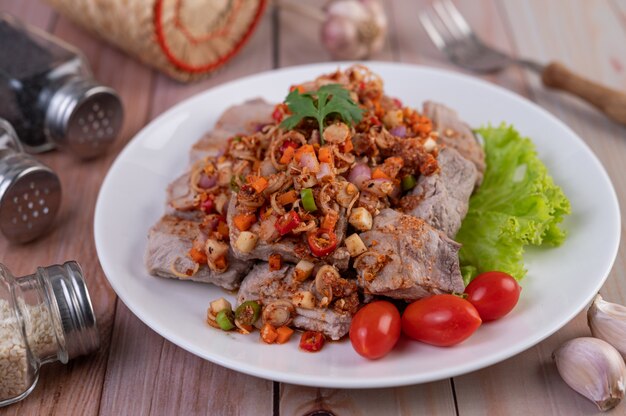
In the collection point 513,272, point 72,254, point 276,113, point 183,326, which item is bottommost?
point 72,254

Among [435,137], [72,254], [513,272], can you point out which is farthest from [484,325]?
[72,254]

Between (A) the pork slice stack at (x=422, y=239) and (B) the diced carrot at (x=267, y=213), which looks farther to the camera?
(B) the diced carrot at (x=267, y=213)

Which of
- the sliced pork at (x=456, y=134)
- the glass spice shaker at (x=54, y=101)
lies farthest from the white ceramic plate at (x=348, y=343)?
the glass spice shaker at (x=54, y=101)

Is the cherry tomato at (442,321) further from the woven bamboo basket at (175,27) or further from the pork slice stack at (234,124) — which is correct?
the woven bamboo basket at (175,27)

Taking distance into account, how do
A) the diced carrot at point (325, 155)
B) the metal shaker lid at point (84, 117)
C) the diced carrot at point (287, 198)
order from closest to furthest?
1. the diced carrot at point (287, 198)
2. the diced carrot at point (325, 155)
3. the metal shaker lid at point (84, 117)

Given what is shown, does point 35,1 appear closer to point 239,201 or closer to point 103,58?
point 103,58

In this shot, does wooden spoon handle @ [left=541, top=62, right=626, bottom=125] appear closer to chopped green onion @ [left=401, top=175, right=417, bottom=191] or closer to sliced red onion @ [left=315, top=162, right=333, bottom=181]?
chopped green onion @ [left=401, top=175, right=417, bottom=191]
